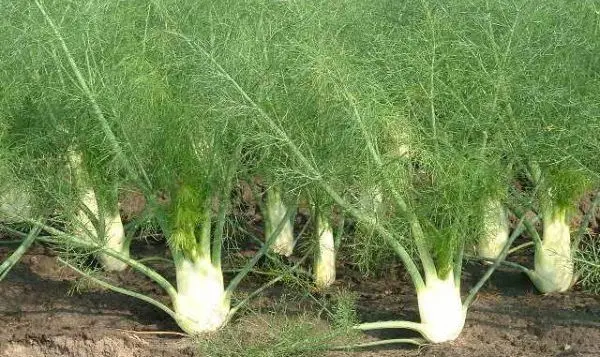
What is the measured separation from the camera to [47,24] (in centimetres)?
483

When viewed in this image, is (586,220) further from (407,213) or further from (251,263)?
(251,263)

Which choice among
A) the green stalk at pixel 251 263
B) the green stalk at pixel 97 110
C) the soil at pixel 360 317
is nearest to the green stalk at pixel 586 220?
the soil at pixel 360 317

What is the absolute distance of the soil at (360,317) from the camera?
4.67 m

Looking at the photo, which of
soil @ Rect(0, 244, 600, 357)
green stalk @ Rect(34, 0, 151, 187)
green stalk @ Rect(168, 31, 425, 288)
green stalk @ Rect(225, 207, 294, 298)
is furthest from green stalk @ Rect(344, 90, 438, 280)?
green stalk @ Rect(34, 0, 151, 187)

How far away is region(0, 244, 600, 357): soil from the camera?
4.67 meters

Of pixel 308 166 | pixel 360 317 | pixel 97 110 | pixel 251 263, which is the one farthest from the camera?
pixel 360 317

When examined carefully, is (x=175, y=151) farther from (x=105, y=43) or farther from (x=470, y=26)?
(x=470, y=26)

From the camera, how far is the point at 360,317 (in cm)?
502

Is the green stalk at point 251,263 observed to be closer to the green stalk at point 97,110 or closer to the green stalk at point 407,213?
the green stalk at point 97,110

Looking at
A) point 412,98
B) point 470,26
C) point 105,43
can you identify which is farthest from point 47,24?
point 470,26

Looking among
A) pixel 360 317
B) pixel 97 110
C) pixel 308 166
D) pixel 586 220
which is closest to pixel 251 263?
pixel 360 317

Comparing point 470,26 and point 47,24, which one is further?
point 470,26

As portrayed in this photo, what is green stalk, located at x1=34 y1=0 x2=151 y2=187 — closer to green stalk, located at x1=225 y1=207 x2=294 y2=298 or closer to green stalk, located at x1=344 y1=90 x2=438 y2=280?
green stalk, located at x1=225 y1=207 x2=294 y2=298

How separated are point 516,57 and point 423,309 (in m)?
1.14
